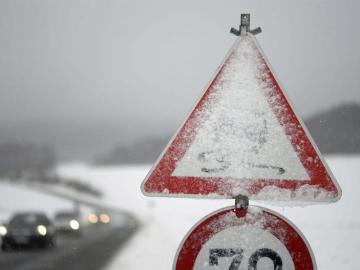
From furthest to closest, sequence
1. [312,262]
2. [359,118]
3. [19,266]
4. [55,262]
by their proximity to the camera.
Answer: [55,262]
[19,266]
[359,118]
[312,262]

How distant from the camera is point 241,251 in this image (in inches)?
92.0

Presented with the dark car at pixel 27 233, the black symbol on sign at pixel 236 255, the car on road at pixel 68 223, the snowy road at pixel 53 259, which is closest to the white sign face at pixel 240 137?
the black symbol on sign at pixel 236 255

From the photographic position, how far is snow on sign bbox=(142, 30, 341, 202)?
2.35 metres

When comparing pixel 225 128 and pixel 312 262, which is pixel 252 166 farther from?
pixel 312 262

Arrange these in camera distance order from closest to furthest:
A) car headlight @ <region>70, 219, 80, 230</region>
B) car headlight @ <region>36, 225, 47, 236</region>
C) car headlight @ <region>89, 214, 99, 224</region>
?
car headlight @ <region>36, 225, 47, 236</region> < car headlight @ <region>70, 219, 80, 230</region> < car headlight @ <region>89, 214, 99, 224</region>

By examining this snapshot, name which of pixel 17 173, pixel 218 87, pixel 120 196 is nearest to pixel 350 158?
pixel 218 87

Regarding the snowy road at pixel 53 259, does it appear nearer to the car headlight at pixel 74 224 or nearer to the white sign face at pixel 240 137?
the car headlight at pixel 74 224

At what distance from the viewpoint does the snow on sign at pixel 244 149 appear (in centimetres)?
235

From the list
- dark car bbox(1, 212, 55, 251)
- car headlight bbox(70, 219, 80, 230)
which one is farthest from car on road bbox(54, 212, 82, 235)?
dark car bbox(1, 212, 55, 251)

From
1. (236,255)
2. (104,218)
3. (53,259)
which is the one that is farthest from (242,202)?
(104,218)

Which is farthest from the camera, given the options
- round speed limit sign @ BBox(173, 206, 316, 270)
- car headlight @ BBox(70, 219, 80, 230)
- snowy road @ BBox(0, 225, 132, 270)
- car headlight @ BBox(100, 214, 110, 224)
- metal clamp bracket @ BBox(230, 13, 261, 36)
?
car headlight @ BBox(100, 214, 110, 224)

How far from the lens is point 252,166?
7.73ft

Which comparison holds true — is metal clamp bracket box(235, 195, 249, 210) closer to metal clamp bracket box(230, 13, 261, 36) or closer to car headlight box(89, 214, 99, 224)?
metal clamp bracket box(230, 13, 261, 36)

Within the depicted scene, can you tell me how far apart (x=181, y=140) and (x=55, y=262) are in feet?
42.0
